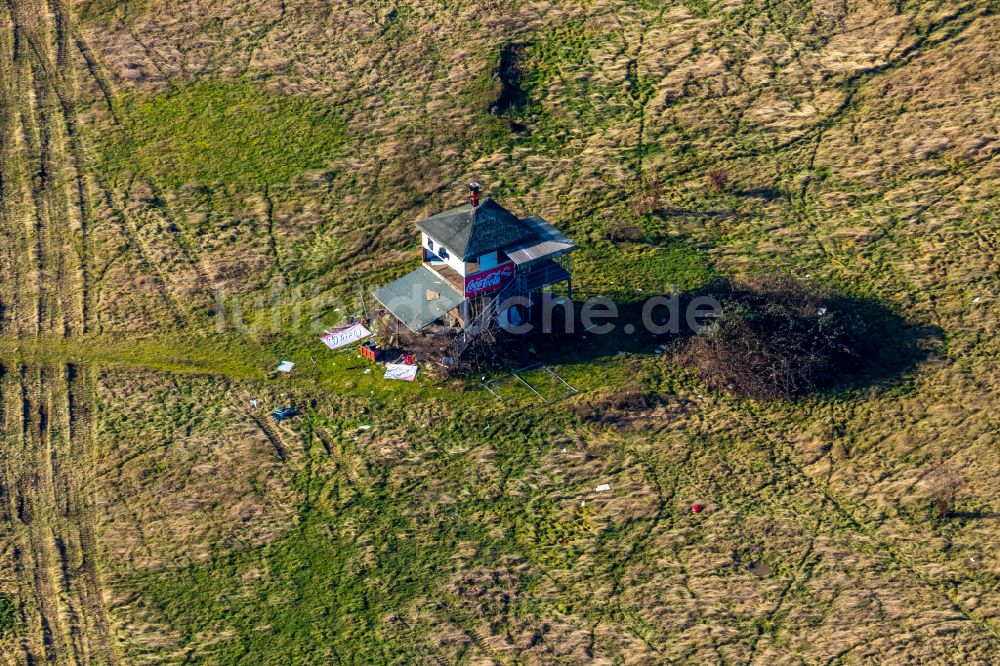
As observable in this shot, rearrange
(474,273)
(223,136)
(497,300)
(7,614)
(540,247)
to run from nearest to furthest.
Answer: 1. (7,614)
2. (474,273)
3. (540,247)
4. (497,300)
5. (223,136)

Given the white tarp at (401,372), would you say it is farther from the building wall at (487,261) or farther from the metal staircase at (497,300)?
the building wall at (487,261)

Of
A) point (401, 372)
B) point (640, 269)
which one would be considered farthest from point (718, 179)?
point (401, 372)

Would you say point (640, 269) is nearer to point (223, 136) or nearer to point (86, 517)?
point (223, 136)

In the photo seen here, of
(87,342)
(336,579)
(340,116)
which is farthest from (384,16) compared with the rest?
(336,579)

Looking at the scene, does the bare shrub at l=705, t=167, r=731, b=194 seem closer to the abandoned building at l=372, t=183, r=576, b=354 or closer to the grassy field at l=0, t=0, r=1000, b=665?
the grassy field at l=0, t=0, r=1000, b=665

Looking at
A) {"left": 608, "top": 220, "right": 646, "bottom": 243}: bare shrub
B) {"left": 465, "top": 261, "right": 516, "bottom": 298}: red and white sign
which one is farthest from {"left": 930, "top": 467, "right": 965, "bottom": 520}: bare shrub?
{"left": 465, "top": 261, "right": 516, "bottom": 298}: red and white sign
